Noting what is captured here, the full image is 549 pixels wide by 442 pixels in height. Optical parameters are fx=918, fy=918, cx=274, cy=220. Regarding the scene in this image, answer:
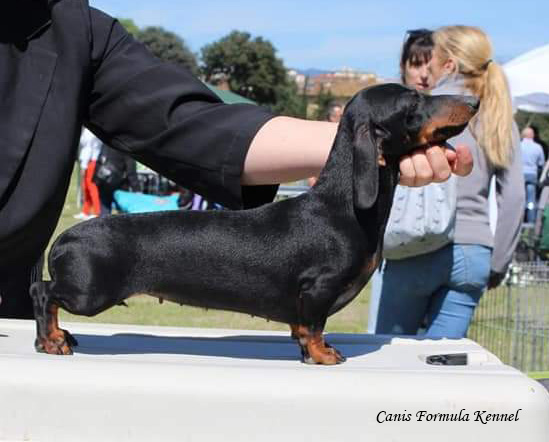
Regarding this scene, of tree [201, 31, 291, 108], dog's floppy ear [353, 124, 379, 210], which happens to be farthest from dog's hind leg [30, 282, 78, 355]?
tree [201, 31, 291, 108]

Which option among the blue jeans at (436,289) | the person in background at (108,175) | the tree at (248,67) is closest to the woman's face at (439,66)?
the blue jeans at (436,289)

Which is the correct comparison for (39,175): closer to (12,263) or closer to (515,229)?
(12,263)

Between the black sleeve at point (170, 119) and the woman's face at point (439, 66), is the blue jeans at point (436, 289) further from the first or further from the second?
the black sleeve at point (170, 119)

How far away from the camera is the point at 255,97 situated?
52.9 metres

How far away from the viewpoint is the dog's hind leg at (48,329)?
1.65 m

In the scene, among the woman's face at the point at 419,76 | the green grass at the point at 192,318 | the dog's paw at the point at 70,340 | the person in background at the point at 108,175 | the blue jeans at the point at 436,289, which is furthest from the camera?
the person in background at the point at 108,175

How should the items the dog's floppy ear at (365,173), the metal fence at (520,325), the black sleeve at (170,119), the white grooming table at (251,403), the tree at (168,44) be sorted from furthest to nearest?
1. the tree at (168,44)
2. the metal fence at (520,325)
3. the black sleeve at (170,119)
4. the dog's floppy ear at (365,173)
5. the white grooming table at (251,403)

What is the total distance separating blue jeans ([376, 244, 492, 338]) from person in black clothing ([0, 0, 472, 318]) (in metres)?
2.06

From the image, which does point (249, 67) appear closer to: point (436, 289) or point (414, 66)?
point (414, 66)

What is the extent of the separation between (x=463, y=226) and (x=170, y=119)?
2.24 meters

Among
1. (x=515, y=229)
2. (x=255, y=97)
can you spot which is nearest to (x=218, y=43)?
(x=255, y=97)

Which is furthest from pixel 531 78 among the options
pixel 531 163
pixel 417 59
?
pixel 417 59

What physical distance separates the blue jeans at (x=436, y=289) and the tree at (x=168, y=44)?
50624mm

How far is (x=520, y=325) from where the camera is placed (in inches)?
211
